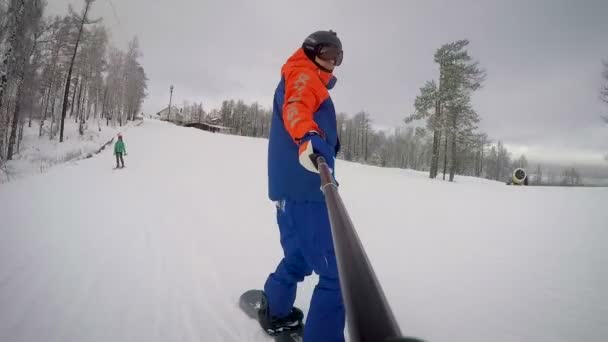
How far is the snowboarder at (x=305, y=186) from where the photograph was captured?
1509 millimetres

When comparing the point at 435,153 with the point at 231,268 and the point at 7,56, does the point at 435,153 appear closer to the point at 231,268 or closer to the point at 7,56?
the point at 231,268

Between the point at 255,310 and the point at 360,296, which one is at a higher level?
the point at 360,296

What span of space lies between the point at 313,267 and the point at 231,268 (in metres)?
1.85

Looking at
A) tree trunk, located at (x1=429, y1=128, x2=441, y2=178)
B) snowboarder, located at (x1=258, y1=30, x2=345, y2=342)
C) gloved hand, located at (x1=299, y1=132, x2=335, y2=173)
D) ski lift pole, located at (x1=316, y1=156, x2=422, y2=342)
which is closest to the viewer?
ski lift pole, located at (x1=316, y1=156, x2=422, y2=342)

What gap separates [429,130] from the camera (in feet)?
74.9

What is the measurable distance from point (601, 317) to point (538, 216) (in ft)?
16.0

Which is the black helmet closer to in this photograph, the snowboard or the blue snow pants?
the blue snow pants

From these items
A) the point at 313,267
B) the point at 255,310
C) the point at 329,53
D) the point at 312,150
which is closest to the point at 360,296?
the point at 312,150

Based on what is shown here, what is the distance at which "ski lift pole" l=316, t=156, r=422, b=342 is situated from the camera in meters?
Answer: 0.42

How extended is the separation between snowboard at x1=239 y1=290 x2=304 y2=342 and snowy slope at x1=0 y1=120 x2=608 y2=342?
0.08 m

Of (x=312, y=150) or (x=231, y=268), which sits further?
(x=231, y=268)

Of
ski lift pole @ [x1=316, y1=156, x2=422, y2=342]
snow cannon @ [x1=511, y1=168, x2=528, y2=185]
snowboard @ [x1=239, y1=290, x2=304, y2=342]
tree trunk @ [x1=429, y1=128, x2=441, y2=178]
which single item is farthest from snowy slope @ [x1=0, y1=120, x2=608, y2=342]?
tree trunk @ [x1=429, y1=128, x2=441, y2=178]

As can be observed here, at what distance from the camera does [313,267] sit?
1.60 m

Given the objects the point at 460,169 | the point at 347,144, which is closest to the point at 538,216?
the point at 460,169
